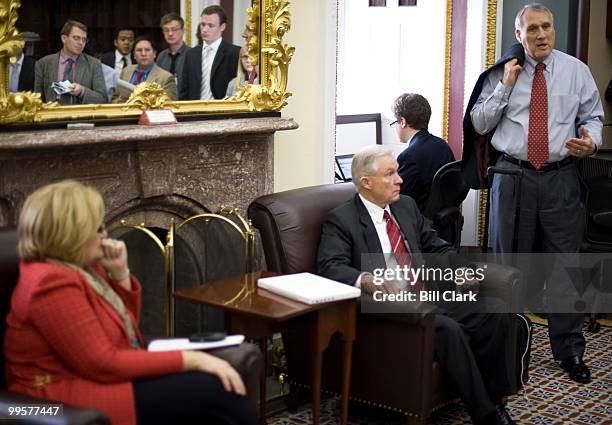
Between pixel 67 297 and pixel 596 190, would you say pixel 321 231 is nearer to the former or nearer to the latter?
pixel 67 297

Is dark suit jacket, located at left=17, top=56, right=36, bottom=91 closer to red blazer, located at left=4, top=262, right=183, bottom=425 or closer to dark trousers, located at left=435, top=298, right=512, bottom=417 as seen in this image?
red blazer, located at left=4, top=262, right=183, bottom=425

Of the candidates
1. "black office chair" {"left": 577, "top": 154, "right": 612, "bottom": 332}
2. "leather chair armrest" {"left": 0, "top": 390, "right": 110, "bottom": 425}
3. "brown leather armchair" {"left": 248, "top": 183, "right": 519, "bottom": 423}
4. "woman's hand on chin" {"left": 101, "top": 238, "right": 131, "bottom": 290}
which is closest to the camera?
"leather chair armrest" {"left": 0, "top": 390, "right": 110, "bottom": 425}

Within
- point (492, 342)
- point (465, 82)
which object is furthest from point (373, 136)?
point (492, 342)

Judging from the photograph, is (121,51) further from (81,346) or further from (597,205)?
(597,205)

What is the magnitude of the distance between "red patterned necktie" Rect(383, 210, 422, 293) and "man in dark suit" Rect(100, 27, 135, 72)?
1.19 m

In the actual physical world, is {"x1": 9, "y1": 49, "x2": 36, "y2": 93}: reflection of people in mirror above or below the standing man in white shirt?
above

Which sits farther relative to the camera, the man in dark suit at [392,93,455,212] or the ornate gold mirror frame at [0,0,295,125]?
the man in dark suit at [392,93,455,212]

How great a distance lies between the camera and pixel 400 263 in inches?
155

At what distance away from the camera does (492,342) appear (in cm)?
379

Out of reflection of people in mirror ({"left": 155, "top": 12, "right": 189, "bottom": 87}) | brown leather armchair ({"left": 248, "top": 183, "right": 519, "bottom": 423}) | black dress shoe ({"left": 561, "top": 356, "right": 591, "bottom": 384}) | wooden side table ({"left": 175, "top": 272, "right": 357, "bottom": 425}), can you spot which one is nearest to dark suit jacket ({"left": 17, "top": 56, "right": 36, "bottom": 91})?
reflection of people in mirror ({"left": 155, "top": 12, "right": 189, "bottom": 87})

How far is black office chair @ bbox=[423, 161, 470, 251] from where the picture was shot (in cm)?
508

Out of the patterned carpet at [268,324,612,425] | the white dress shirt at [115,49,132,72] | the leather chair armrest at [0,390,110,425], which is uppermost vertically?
the white dress shirt at [115,49,132,72]

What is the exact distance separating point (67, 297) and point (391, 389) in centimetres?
151

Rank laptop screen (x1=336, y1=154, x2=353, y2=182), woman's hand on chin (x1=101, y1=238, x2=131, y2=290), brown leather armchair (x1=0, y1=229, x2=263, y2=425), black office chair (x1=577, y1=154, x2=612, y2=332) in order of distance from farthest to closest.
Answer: laptop screen (x1=336, y1=154, x2=353, y2=182), black office chair (x1=577, y1=154, x2=612, y2=332), woman's hand on chin (x1=101, y1=238, x2=131, y2=290), brown leather armchair (x1=0, y1=229, x2=263, y2=425)
